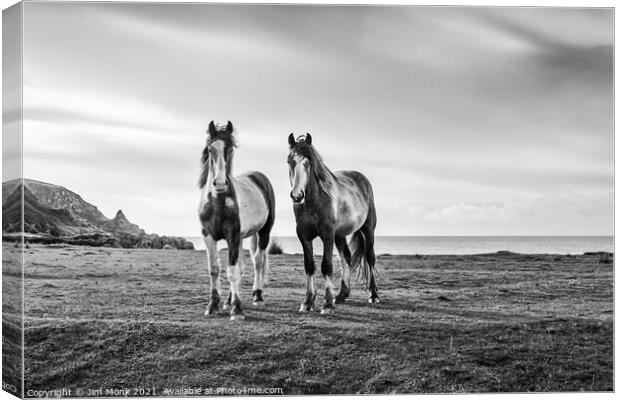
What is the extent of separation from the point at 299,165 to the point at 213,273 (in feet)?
5.04

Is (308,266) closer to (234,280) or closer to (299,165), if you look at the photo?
(234,280)

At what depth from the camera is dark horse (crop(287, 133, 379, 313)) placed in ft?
27.9

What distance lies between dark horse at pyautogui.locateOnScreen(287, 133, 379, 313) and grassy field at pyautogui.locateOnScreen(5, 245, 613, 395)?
0.48 ft

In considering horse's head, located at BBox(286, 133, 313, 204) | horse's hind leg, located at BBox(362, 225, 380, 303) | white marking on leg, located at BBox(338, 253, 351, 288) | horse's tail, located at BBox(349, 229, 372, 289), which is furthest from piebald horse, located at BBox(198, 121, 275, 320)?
horse's hind leg, located at BBox(362, 225, 380, 303)

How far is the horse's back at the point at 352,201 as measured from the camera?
28.8ft

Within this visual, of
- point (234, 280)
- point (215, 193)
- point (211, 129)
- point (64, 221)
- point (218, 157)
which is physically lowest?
point (234, 280)

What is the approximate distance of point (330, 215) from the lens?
8.66 meters

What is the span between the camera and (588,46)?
29.4ft

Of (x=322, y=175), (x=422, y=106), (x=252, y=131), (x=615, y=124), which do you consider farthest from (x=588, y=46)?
(x=252, y=131)

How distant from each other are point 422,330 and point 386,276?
2.68ft

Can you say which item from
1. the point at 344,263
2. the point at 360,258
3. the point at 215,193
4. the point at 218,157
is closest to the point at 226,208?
the point at 215,193

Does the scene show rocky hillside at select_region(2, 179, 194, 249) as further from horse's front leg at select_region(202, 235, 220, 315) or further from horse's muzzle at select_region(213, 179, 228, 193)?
horse's muzzle at select_region(213, 179, 228, 193)

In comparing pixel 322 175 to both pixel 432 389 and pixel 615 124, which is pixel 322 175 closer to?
pixel 432 389

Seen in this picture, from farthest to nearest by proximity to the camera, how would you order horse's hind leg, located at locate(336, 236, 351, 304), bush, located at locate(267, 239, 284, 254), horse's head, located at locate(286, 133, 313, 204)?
horse's hind leg, located at locate(336, 236, 351, 304), bush, located at locate(267, 239, 284, 254), horse's head, located at locate(286, 133, 313, 204)
